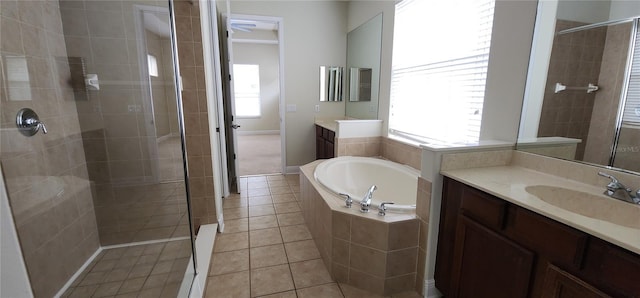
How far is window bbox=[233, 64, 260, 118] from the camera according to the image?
26.3 ft

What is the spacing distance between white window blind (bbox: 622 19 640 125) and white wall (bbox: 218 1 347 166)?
3311mm

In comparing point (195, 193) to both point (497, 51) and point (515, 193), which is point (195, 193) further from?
point (497, 51)

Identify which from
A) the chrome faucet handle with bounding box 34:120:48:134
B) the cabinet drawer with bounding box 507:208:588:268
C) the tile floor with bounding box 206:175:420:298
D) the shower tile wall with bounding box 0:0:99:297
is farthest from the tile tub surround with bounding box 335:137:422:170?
the chrome faucet handle with bounding box 34:120:48:134

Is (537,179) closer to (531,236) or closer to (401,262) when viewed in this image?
(531,236)

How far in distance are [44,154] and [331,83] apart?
3.49 meters

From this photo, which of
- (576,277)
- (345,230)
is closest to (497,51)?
(576,277)

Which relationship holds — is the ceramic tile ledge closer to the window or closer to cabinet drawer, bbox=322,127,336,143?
cabinet drawer, bbox=322,127,336,143

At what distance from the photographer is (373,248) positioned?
1.67 meters

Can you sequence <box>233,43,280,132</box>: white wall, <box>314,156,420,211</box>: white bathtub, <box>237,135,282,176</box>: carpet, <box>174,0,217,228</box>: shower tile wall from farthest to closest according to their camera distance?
1. <box>233,43,280,132</box>: white wall
2. <box>237,135,282,176</box>: carpet
3. <box>314,156,420,211</box>: white bathtub
4. <box>174,0,217,228</box>: shower tile wall

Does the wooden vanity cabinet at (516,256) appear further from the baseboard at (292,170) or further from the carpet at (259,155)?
the baseboard at (292,170)

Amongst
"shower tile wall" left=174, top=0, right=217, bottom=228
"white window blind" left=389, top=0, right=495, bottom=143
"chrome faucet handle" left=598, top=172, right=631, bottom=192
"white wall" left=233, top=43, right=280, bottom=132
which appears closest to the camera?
"chrome faucet handle" left=598, top=172, right=631, bottom=192

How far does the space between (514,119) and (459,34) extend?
846mm

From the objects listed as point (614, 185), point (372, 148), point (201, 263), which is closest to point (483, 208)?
point (614, 185)

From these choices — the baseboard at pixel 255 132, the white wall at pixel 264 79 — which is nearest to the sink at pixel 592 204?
the white wall at pixel 264 79
